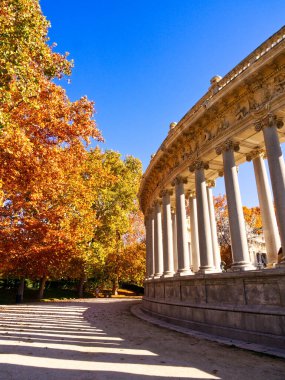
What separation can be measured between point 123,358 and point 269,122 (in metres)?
11.5

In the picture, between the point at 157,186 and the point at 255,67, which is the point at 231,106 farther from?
the point at 157,186

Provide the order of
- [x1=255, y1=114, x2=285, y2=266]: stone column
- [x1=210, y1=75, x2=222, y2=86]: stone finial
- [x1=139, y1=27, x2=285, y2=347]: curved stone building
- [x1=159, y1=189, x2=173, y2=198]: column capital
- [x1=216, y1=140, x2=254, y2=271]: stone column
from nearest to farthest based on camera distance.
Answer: [x1=139, y1=27, x2=285, y2=347]: curved stone building → [x1=255, y1=114, x2=285, y2=266]: stone column → [x1=216, y1=140, x2=254, y2=271]: stone column → [x1=210, y1=75, x2=222, y2=86]: stone finial → [x1=159, y1=189, x2=173, y2=198]: column capital

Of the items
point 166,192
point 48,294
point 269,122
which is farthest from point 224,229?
point 269,122

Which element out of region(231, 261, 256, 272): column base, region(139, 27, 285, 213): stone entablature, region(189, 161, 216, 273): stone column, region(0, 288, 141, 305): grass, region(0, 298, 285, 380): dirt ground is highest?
region(139, 27, 285, 213): stone entablature

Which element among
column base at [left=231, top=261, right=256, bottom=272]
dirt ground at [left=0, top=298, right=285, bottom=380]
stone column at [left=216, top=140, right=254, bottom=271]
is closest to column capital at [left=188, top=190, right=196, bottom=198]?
stone column at [left=216, top=140, right=254, bottom=271]

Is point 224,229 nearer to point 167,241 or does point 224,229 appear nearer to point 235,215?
point 167,241

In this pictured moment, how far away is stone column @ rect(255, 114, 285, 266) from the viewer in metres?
11.4

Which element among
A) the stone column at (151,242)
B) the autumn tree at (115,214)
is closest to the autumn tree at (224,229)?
the autumn tree at (115,214)

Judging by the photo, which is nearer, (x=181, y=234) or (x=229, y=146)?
(x=229, y=146)

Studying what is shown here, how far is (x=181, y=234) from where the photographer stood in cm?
1914

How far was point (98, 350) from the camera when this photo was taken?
9.57 metres

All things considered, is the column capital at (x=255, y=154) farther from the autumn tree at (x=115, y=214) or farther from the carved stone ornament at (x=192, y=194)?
the autumn tree at (x=115, y=214)

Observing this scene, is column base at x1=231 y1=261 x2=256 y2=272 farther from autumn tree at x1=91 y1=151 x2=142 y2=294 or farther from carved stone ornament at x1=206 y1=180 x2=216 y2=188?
autumn tree at x1=91 y1=151 x2=142 y2=294

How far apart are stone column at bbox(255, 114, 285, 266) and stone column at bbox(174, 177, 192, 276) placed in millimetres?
7988
